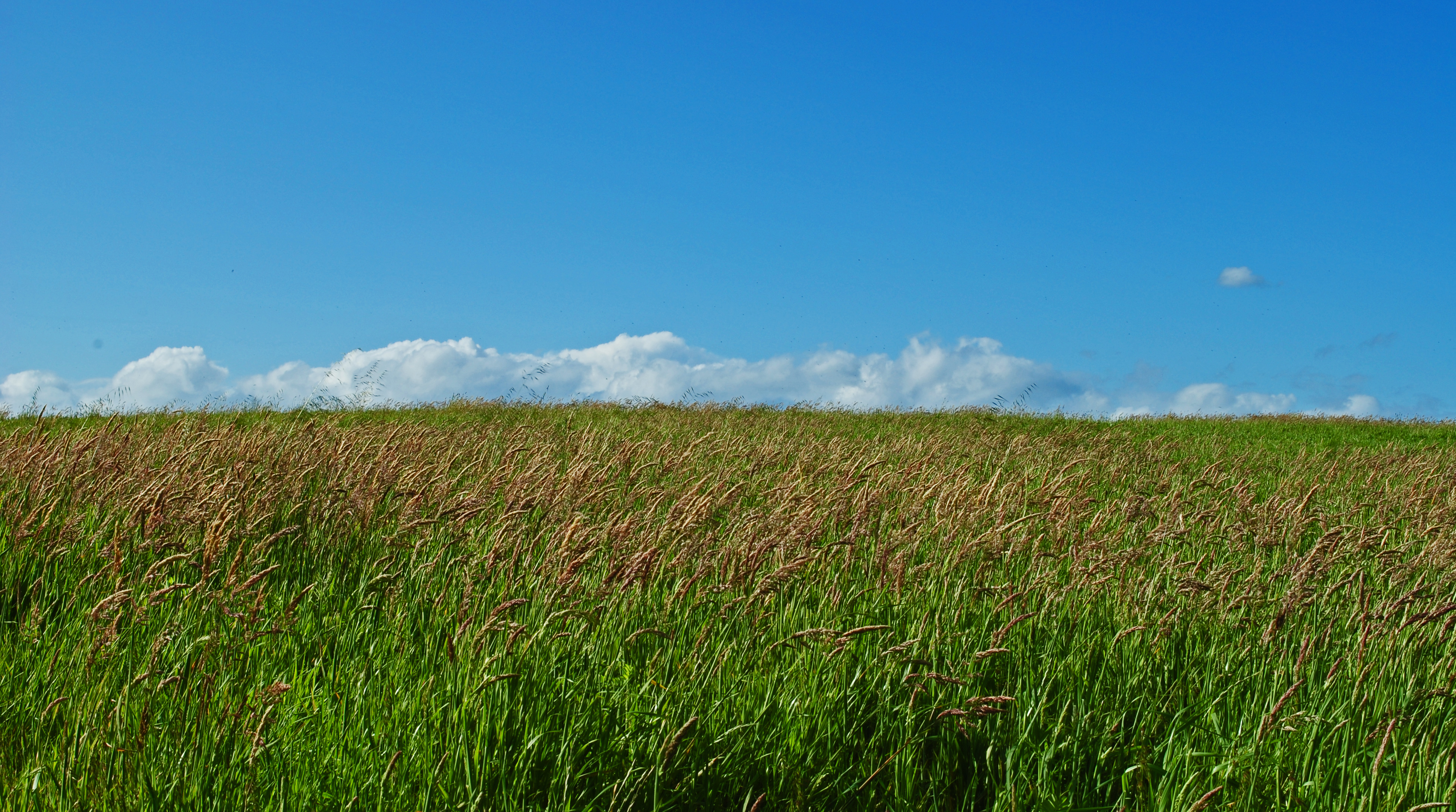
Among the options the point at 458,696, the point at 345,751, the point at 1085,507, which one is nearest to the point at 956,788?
the point at 458,696

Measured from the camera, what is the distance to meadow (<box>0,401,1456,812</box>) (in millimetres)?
2285

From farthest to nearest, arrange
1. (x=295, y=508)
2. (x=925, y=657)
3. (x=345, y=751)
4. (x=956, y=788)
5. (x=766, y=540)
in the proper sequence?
(x=295, y=508)
(x=766, y=540)
(x=925, y=657)
(x=956, y=788)
(x=345, y=751)

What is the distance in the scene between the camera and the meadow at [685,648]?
229 centimetres

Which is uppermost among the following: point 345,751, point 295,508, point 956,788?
point 295,508

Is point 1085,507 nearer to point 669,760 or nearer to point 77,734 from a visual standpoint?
point 669,760

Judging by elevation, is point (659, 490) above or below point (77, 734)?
above

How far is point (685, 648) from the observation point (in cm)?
323

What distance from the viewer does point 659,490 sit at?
18.8 feet

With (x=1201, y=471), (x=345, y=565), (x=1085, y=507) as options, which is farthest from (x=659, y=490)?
(x=1201, y=471)

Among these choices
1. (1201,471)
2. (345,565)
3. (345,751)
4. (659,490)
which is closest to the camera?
(345,751)

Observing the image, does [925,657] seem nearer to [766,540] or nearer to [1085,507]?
[766,540]

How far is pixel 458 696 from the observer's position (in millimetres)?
2412

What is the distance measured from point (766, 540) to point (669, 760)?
126 centimetres

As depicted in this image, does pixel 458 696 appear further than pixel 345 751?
Yes
